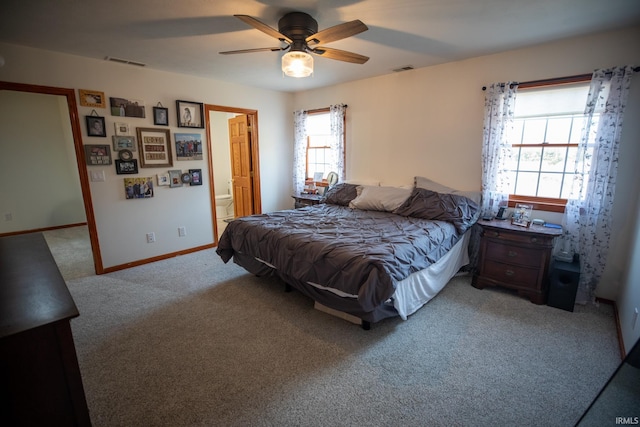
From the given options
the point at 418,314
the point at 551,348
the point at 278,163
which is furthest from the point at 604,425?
the point at 278,163

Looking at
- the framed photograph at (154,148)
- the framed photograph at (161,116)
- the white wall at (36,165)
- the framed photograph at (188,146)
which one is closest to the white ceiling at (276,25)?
the framed photograph at (161,116)

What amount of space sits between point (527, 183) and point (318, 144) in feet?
10.2

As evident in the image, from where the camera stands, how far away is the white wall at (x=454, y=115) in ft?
8.29

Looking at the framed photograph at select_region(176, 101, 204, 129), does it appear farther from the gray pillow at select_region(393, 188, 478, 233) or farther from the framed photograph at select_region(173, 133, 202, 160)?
the gray pillow at select_region(393, 188, 478, 233)

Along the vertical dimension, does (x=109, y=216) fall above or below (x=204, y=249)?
above

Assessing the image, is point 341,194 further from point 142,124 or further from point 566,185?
point 142,124

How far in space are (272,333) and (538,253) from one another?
2537 millimetres

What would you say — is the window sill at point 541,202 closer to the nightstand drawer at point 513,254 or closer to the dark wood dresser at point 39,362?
the nightstand drawer at point 513,254

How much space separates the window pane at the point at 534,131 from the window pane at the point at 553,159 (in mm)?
133

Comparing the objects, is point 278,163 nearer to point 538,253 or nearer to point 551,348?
point 538,253

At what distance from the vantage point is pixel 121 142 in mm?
3424

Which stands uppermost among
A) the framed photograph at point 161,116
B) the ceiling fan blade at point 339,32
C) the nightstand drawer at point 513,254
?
the ceiling fan blade at point 339,32

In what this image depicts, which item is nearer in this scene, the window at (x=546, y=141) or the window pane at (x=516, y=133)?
the window at (x=546, y=141)

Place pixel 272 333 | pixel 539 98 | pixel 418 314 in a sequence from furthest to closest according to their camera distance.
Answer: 1. pixel 539 98
2. pixel 418 314
3. pixel 272 333
